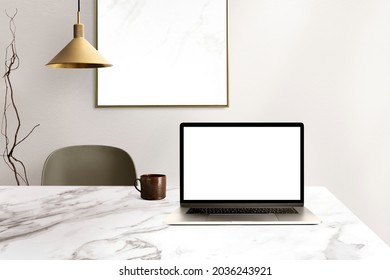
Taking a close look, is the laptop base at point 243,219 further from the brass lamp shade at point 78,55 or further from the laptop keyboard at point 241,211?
the brass lamp shade at point 78,55

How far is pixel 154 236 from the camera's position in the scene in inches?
52.2

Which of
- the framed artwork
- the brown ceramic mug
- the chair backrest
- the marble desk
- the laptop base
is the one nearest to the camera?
the marble desk

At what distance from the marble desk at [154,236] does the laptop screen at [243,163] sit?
14 cm

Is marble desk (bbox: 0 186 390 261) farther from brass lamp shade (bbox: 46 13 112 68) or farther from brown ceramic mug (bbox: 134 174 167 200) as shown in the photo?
brass lamp shade (bbox: 46 13 112 68)

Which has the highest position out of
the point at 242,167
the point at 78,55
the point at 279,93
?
the point at 78,55

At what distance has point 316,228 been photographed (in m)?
1.40

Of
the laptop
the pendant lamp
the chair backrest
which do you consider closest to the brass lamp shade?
the pendant lamp

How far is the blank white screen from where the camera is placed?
5.22ft

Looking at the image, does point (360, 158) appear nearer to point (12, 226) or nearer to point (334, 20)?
point (334, 20)

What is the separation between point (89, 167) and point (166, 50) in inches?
37.5

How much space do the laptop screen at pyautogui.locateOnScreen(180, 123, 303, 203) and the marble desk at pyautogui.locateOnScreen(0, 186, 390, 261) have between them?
14cm

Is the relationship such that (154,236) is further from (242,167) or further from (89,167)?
(89,167)

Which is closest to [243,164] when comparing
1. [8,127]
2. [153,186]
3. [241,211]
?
[241,211]

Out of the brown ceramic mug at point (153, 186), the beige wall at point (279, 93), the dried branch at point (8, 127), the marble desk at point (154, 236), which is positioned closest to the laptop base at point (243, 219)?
the marble desk at point (154, 236)
